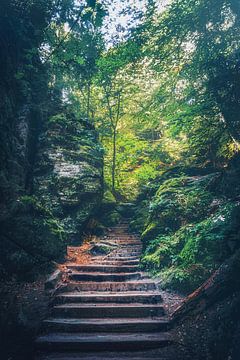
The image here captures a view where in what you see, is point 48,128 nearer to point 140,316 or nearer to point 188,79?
point 188,79

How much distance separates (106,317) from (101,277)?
155cm

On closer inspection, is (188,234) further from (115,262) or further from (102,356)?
(102,356)

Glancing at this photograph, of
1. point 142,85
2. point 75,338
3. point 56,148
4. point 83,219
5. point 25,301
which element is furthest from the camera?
point 142,85

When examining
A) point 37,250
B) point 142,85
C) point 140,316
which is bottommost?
point 140,316

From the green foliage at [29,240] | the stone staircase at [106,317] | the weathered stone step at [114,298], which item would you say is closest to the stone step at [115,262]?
the stone staircase at [106,317]

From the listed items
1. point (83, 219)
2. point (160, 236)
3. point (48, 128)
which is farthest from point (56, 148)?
point (160, 236)

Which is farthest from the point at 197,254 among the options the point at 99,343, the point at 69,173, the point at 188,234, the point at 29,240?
the point at 69,173

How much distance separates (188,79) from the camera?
32.3 feet

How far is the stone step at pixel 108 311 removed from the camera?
521cm

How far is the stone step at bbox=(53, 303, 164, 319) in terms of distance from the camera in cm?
521

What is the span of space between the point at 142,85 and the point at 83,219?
903 centimetres

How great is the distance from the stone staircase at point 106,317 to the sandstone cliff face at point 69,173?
105 inches

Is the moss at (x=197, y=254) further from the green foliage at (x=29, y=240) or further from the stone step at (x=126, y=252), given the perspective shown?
the green foliage at (x=29, y=240)

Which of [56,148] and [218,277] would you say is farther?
[56,148]
